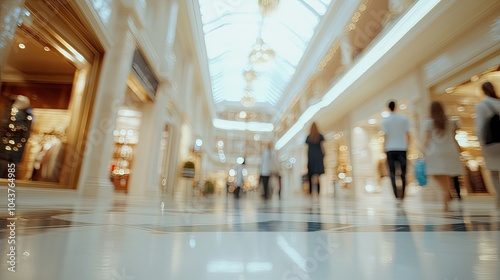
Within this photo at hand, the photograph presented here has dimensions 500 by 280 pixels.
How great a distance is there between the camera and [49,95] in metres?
3.34

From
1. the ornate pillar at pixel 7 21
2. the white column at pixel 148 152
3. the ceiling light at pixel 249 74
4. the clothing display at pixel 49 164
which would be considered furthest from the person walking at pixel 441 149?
the ceiling light at pixel 249 74

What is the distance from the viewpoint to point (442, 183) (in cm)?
236

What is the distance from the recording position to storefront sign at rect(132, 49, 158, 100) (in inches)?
180

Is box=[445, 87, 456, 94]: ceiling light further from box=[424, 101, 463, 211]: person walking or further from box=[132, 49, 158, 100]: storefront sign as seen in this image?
box=[132, 49, 158, 100]: storefront sign

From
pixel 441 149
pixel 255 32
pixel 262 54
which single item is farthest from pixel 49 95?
pixel 255 32

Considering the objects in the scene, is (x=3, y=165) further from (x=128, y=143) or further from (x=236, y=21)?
(x=236, y=21)

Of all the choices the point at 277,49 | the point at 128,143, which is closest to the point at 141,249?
the point at 128,143

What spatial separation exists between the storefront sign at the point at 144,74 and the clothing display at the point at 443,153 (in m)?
4.45

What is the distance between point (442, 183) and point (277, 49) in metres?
11.7

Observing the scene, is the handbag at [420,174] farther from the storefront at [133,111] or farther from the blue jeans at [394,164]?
the storefront at [133,111]

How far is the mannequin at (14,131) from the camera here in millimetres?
2279

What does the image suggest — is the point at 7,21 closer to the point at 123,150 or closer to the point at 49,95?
the point at 49,95

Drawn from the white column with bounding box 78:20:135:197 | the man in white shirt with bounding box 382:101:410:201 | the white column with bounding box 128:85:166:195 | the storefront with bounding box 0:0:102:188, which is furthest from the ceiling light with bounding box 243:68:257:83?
the man in white shirt with bounding box 382:101:410:201

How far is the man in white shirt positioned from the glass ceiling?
19.9 ft
